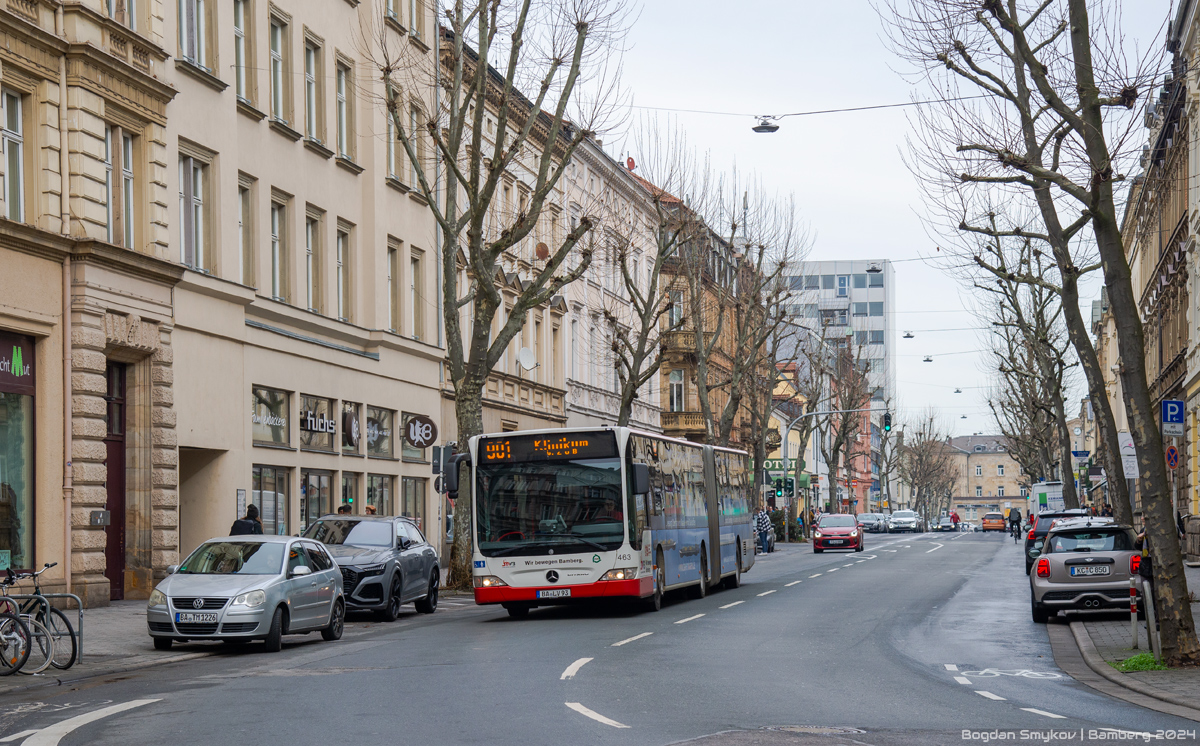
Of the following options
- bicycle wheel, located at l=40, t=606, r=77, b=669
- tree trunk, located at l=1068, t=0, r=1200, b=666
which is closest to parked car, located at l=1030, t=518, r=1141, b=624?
tree trunk, located at l=1068, t=0, r=1200, b=666

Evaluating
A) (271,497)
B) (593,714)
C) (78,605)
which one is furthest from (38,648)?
(271,497)

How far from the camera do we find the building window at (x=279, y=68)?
33.4 m

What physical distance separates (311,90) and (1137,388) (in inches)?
932

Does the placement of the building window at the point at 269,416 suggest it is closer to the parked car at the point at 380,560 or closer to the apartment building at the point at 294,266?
the apartment building at the point at 294,266

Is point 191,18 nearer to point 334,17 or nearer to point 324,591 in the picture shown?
point 334,17

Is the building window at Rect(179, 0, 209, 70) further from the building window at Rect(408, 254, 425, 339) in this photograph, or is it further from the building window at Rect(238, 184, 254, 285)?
the building window at Rect(408, 254, 425, 339)

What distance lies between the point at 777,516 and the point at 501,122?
48404 mm

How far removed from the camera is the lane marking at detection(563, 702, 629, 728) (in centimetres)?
1108

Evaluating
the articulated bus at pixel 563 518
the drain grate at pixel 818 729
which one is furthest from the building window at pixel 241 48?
the drain grate at pixel 818 729

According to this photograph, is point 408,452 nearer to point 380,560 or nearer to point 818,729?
point 380,560

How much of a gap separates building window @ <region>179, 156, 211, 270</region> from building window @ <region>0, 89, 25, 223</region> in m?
4.88

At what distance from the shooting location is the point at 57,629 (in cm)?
1603

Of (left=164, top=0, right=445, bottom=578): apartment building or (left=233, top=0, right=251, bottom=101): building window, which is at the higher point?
(left=233, top=0, right=251, bottom=101): building window

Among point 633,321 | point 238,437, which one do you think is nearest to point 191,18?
point 238,437
